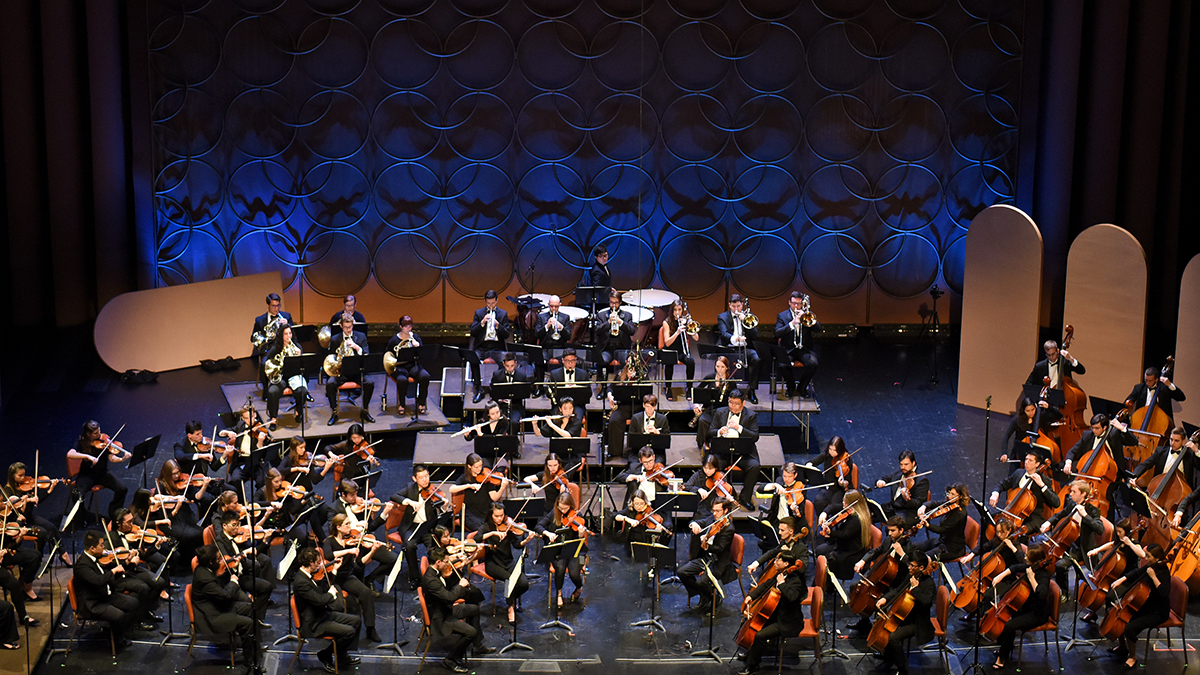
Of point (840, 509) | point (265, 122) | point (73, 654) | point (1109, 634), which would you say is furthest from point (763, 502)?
point (265, 122)

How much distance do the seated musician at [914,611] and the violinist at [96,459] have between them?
20.7ft

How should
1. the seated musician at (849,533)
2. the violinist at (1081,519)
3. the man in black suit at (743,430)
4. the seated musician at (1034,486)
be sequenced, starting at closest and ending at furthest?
1. the violinist at (1081,519)
2. the seated musician at (849,533)
3. the seated musician at (1034,486)
4. the man in black suit at (743,430)

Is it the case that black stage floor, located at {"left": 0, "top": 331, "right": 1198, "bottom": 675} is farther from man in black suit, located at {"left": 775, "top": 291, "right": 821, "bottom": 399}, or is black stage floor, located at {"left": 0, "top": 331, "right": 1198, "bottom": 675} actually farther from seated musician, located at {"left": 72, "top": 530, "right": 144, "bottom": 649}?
man in black suit, located at {"left": 775, "top": 291, "right": 821, "bottom": 399}

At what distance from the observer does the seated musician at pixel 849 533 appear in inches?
436

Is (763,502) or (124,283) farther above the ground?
(124,283)

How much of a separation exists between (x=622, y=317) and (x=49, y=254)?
24.0 feet

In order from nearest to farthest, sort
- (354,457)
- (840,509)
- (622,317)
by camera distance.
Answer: (840,509)
(354,457)
(622,317)

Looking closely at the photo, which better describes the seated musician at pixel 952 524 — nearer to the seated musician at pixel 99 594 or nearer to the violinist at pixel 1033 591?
the violinist at pixel 1033 591

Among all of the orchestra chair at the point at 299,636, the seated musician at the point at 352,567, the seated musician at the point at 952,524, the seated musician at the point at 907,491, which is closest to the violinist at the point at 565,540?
the seated musician at the point at 352,567

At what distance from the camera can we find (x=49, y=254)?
17.2 metres

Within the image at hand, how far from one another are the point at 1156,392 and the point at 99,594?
8.85m

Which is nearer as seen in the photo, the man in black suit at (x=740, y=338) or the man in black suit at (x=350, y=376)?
the man in black suit at (x=350, y=376)

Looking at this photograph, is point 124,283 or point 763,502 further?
point 124,283

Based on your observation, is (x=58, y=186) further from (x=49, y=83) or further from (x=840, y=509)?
(x=840, y=509)
